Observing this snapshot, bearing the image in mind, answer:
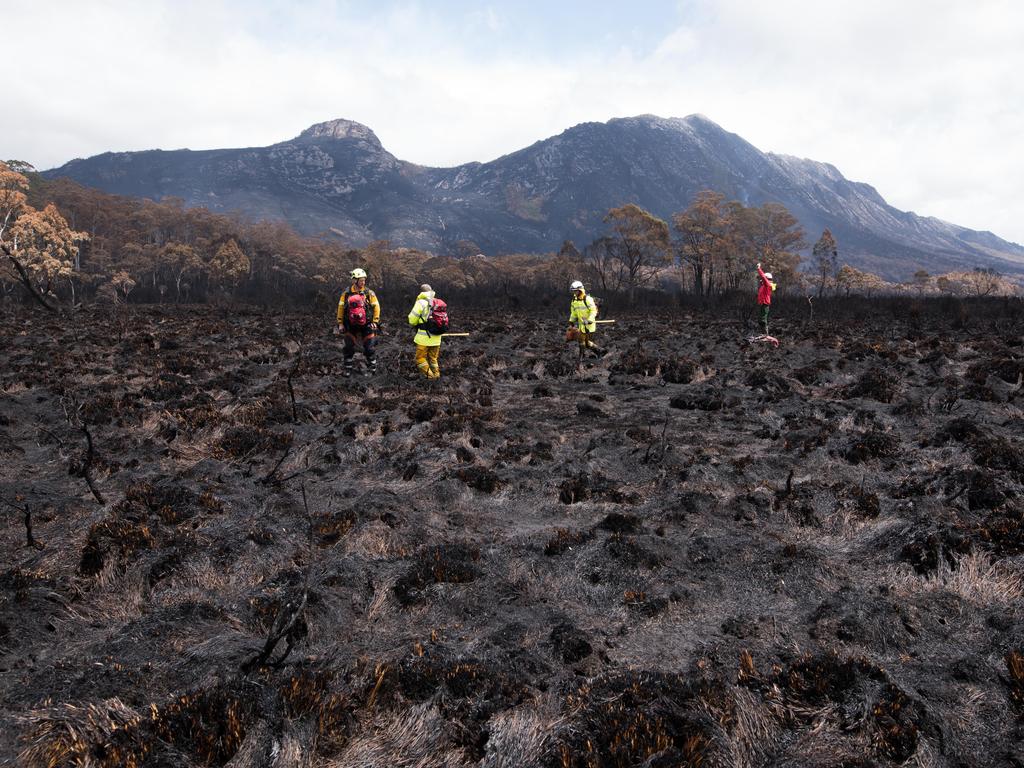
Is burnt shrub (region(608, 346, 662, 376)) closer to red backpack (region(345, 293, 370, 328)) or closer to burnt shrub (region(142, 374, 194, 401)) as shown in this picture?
red backpack (region(345, 293, 370, 328))

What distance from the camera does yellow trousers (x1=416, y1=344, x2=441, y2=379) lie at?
12.5 m

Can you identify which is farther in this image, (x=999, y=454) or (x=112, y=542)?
(x=999, y=454)

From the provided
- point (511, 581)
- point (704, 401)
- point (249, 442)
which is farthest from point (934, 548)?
point (249, 442)

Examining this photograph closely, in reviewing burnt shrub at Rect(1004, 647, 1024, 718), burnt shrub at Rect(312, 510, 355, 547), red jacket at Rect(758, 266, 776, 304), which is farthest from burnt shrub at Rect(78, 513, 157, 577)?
red jacket at Rect(758, 266, 776, 304)

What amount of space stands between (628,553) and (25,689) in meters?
4.49

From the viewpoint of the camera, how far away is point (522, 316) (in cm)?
2797

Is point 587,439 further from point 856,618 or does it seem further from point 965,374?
point 965,374

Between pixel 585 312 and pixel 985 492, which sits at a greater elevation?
pixel 585 312

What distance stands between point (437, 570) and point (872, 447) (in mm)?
6618

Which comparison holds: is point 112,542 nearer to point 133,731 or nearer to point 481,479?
point 133,731

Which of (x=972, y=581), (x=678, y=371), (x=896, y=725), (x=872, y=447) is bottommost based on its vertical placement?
(x=896, y=725)

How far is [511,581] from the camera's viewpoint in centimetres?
496

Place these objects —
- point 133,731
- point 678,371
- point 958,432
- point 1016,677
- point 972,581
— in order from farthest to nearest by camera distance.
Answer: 1. point 678,371
2. point 958,432
3. point 972,581
4. point 1016,677
5. point 133,731

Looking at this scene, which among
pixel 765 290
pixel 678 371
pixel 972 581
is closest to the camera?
pixel 972 581
